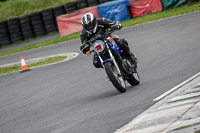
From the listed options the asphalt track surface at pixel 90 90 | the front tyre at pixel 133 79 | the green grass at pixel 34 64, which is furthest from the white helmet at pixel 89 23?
the green grass at pixel 34 64

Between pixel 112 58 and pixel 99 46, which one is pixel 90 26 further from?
pixel 112 58

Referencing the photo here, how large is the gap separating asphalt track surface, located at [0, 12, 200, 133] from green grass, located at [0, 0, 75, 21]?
24.1 metres

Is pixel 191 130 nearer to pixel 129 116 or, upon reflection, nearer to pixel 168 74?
pixel 129 116

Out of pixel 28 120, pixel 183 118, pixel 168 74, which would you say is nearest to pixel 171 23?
pixel 168 74

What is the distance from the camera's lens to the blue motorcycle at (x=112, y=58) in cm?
959

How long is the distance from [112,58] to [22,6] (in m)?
35.9

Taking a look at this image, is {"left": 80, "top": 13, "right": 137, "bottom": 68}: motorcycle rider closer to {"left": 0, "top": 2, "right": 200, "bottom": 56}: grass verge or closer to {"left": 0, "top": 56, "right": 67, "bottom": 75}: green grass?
{"left": 0, "top": 56, "right": 67, "bottom": 75}: green grass

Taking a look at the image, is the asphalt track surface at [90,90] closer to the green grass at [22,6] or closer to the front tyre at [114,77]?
the front tyre at [114,77]

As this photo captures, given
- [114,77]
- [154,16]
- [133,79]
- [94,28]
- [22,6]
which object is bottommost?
[154,16]

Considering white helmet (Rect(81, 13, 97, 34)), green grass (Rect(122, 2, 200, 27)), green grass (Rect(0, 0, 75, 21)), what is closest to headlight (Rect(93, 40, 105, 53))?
white helmet (Rect(81, 13, 97, 34))

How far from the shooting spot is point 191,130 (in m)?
5.32

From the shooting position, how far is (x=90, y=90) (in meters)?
11.3

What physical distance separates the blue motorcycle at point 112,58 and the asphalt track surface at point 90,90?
28 cm

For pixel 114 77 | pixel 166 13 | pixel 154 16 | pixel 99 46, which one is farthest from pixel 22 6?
pixel 114 77
